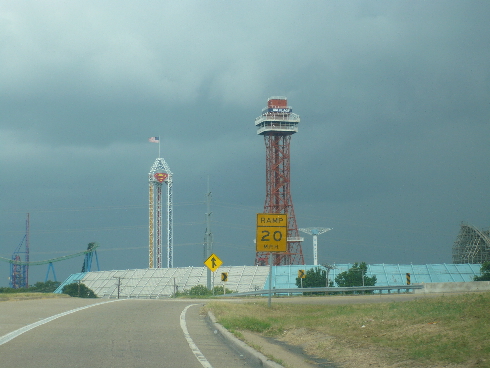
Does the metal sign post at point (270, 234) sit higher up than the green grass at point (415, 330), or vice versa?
the metal sign post at point (270, 234)

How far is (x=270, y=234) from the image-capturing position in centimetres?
2248

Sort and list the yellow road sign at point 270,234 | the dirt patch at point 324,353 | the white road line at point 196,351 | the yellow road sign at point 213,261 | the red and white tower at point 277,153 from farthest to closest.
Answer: the red and white tower at point 277,153 < the yellow road sign at point 213,261 < the yellow road sign at point 270,234 < the white road line at point 196,351 < the dirt patch at point 324,353

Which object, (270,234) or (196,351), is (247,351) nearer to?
(196,351)

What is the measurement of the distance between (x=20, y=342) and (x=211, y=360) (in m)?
4.39

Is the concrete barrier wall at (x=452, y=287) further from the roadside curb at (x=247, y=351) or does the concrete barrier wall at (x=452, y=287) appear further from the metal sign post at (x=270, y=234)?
the roadside curb at (x=247, y=351)

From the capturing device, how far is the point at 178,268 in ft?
343

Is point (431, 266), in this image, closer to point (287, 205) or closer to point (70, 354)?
point (287, 205)

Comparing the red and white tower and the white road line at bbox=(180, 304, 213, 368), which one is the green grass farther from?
the red and white tower

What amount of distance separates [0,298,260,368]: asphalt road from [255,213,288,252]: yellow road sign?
4.60 m

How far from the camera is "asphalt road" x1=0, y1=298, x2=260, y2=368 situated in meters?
10.3

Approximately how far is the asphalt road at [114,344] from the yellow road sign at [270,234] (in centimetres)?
460

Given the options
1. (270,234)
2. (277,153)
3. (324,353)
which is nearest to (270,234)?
(270,234)

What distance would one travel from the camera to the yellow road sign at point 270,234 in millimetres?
22344

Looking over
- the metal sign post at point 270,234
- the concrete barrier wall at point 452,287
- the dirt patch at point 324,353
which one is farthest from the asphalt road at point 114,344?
the concrete barrier wall at point 452,287
